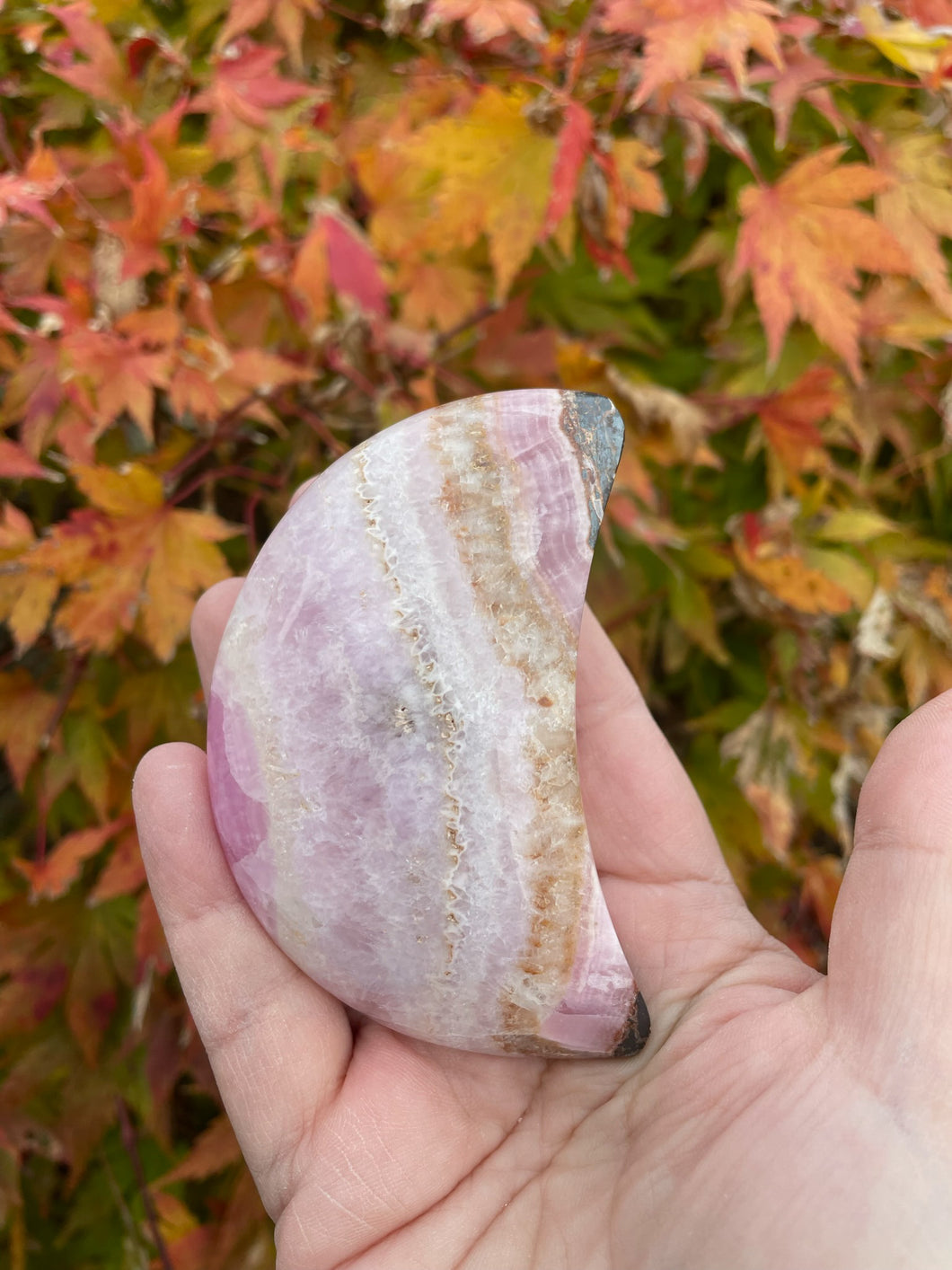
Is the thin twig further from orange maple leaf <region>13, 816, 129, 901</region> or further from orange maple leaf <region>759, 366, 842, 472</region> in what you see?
orange maple leaf <region>759, 366, 842, 472</region>

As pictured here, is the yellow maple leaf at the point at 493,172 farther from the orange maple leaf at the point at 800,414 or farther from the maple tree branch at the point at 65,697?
the maple tree branch at the point at 65,697

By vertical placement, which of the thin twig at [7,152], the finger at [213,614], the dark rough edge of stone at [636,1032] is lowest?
the dark rough edge of stone at [636,1032]

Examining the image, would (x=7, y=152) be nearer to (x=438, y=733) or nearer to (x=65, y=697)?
(x=65, y=697)

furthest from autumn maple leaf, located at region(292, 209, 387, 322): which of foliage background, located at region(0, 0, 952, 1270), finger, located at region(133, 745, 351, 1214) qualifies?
finger, located at region(133, 745, 351, 1214)

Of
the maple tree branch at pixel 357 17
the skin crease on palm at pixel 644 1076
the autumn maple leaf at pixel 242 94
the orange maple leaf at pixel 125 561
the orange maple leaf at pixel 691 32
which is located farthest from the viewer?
the maple tree branch at pixel 357 17

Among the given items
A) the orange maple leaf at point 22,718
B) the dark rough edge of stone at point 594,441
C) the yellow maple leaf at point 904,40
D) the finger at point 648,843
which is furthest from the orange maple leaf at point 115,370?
the yellow maple leaf at point 904,40

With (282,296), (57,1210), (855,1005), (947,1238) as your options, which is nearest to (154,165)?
(282,296)

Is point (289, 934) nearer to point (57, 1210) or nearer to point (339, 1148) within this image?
point (339, 1148)
